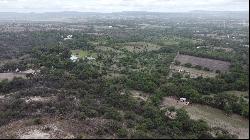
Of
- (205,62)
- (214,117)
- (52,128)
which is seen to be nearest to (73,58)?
(205,62)

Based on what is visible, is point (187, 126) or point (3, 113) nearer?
point (187, 126)

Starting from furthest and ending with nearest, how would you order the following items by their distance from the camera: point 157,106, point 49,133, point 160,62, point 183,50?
point 183,50
point 160,62
point 157,106
point 49,133

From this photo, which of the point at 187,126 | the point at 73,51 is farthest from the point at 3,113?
the point at 73,51

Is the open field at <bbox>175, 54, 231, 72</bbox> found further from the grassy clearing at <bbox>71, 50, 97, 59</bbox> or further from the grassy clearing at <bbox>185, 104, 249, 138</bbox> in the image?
the grassy clearing at <bbox>185, 104, 249, 138</bbox>

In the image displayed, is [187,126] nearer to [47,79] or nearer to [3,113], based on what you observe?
[3,113]

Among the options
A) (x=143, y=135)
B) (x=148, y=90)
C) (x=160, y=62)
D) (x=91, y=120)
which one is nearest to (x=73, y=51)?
(x=160, y=62)

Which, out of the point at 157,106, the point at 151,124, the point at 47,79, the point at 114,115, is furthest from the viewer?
the point at 47,79

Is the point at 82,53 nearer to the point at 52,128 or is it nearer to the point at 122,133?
the point at 52,128

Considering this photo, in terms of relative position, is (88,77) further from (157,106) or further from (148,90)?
(157,106)
